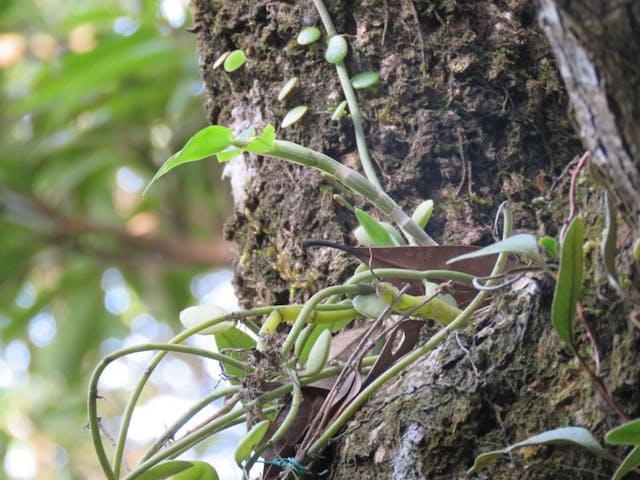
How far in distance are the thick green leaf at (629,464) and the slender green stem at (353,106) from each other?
38 centimetres

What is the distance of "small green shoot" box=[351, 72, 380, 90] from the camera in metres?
0.91

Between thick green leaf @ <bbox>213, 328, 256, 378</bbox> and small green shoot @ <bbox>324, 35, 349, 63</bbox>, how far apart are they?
0.33m

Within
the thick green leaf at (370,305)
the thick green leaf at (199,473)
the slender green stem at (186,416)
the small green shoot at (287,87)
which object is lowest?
the thick green leaf at (199,473)

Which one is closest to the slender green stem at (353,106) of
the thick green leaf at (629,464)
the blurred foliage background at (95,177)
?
the thick green leaf at (629,464)

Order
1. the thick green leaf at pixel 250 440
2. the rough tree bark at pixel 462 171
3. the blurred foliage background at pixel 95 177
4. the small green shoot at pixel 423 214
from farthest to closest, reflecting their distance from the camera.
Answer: the blurred foliage background at pixel 95 177
the small green shoot at pixel 423 214
the thick green leaf at pixel 250 440
the rough tree bark at pixel 462 171

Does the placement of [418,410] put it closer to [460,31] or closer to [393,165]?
[393,165]

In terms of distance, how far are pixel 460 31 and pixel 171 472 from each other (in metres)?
0.55

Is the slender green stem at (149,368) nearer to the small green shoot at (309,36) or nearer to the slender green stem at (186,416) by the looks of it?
the slender green stem at (186,416)

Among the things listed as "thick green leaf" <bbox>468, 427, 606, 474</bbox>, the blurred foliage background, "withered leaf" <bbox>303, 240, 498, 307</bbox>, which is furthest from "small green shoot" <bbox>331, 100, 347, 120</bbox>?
the blurred foliage background

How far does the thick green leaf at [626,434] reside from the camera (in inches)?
19.7

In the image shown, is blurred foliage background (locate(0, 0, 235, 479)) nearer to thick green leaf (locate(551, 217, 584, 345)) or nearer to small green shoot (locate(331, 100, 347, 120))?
small green shoot (locate(331, 100, 347, 120))

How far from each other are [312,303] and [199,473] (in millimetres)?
184

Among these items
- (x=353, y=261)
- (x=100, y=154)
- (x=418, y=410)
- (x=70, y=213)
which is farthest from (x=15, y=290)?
(x=418, y=410)

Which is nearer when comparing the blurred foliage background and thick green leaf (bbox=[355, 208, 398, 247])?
thick green leaf (bbox=[355, 208, 398, 247])
